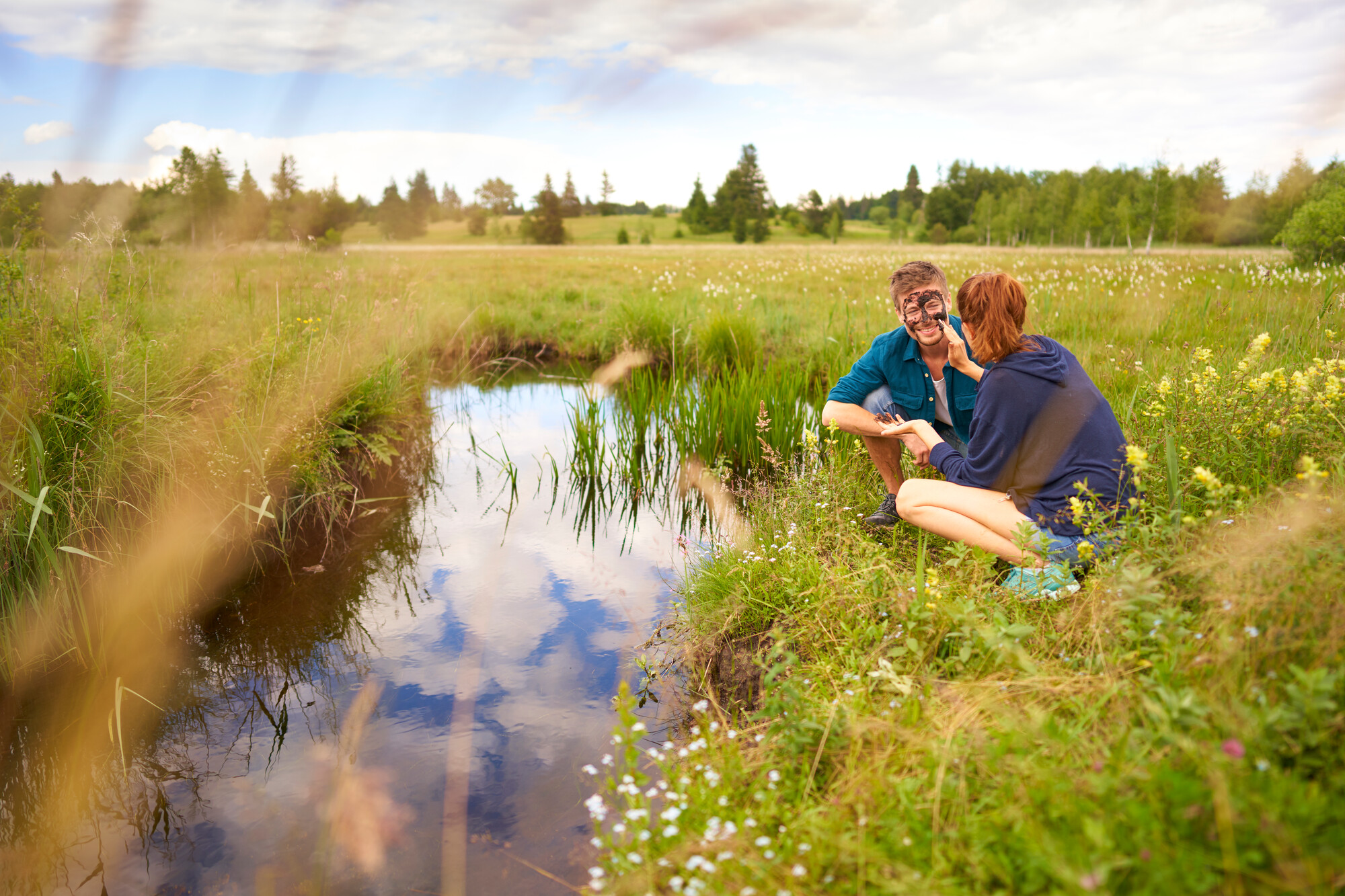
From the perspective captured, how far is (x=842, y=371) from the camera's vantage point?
21.1 ft

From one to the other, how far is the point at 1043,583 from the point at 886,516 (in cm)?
137

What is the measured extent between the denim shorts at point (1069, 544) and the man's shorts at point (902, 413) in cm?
137

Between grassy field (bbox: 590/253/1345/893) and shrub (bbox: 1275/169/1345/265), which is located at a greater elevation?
shrub (bbox: 1275/169/1345/265)

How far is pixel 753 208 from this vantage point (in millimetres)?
77750

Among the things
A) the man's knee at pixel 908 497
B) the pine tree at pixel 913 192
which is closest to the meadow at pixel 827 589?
the man's knee at pixel 908 497

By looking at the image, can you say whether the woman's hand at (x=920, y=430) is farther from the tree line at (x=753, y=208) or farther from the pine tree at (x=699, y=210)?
the pine tree at (x=699, y=210)

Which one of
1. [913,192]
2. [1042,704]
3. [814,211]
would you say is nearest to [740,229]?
[814,211]

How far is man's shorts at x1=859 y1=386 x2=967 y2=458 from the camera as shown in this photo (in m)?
4.27

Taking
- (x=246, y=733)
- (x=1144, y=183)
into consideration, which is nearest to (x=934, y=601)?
(x=246, y=733)

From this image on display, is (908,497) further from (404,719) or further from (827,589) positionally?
(404,719)

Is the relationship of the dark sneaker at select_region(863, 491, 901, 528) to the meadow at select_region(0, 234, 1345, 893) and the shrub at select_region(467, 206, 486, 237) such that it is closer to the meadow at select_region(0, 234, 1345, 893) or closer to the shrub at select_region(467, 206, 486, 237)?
the meadow at select_region(0, 234, 1345, 893)

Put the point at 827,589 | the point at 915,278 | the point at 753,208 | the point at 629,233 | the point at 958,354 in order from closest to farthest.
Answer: the point at 827,589 < the point at 958,354 < the point at 915,278 < the point at 629,233 < the point at 753,208

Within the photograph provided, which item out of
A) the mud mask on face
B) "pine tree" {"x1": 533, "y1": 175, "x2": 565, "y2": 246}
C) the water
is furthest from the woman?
"pine tree" {"x1": 533, "y1": 175, "x2": 565, "y2": 246}

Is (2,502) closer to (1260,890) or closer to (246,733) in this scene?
(246,733)
